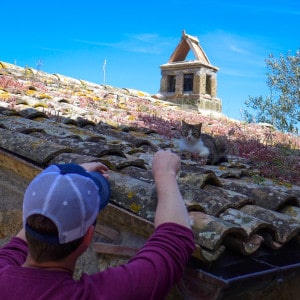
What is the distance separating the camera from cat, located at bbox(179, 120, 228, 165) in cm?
486

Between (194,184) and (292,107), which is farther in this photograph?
(292,107)

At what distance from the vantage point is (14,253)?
1.68m

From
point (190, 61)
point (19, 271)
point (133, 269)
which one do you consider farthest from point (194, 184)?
point (190, 61)

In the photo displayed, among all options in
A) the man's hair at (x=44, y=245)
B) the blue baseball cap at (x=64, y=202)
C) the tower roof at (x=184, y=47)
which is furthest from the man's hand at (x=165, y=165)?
the tower roof at (x=184, y=47)

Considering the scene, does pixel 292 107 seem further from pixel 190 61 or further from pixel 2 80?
pixel 2 80

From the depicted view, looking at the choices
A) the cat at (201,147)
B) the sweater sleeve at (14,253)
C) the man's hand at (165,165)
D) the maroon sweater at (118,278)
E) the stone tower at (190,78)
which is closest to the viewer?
the maroon sweater at (118,278)

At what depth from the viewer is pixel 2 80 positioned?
23.9 ft

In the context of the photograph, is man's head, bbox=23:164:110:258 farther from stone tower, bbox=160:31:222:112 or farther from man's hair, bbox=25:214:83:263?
stone tower, bbox=160:31:222:112

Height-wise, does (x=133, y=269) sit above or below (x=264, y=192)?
below

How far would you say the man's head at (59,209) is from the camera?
1384 mm

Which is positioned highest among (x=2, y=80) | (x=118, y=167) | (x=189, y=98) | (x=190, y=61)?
(x=190, y=61)

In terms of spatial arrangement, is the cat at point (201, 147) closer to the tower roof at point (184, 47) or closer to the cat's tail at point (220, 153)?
the cat's tail at point (220, 153)

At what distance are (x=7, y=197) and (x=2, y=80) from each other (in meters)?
4.68

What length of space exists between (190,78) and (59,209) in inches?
721
